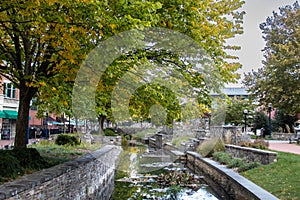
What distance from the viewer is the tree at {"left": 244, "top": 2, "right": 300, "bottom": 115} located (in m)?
27.3

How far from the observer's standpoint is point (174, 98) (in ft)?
31.3

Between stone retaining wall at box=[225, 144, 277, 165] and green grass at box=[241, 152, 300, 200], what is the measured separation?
311 mm

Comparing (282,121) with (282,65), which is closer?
(282,65)

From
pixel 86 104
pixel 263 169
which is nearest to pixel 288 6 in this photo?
pixel 263 169

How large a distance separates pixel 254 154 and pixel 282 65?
1618 cm

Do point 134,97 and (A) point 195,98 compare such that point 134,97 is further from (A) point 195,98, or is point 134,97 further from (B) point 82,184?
(B) point 82,184

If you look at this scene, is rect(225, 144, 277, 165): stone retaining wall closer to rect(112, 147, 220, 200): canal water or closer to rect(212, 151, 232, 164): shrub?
rect(212, 151, 232, 164): shrub

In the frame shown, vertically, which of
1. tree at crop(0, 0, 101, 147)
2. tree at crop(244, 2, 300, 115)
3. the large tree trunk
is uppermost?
tree at crop(244, 2, 300, 115)

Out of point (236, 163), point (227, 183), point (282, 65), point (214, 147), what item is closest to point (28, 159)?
point (227, 183)

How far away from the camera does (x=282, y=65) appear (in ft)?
89.6

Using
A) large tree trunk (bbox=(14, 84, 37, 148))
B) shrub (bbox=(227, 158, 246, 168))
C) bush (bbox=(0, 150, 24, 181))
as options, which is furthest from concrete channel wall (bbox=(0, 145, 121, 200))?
shrub (bbox=(227, 158, 246, 168))

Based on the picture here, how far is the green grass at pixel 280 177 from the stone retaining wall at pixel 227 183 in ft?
1.21

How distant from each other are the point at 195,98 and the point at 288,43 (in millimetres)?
21924

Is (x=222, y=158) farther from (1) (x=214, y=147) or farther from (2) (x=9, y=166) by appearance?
(2) (x=9, y=166)
